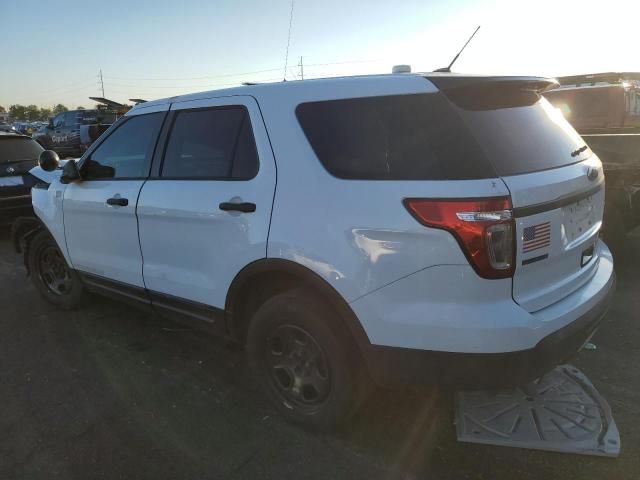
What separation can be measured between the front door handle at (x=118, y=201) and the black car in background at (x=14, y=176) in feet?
15.2

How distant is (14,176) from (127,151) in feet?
17.1

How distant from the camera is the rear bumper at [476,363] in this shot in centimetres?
209

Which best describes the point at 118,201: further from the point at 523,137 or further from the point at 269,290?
the point at 523,137

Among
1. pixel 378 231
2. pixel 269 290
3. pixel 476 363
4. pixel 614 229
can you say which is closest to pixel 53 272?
pixel 269 290

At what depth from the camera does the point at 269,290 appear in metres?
2.78

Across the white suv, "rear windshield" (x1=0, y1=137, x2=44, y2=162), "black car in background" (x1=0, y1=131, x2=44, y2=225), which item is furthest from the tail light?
"rear windshield" (x1=0, y1=137, x2=44, y2=162)

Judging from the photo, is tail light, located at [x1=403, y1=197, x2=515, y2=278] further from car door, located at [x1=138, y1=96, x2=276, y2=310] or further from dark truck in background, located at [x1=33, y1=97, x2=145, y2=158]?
dark truck in background, located at [x1=33, y1=97, x2=145, y2=158]

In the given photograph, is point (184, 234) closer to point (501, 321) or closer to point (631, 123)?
point (501, 321)

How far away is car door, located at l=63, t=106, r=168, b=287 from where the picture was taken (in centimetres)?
344

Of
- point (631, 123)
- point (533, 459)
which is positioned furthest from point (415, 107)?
point (631, 123)

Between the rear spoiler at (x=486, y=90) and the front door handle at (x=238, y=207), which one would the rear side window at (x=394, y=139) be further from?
the front door handle at (x=238, y=207)

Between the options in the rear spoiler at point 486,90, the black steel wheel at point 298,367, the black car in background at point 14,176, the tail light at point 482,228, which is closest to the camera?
the tail light at point 482,228

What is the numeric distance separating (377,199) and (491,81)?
810mm

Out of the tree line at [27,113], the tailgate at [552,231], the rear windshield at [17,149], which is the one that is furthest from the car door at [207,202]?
the tree line at [27,113]
